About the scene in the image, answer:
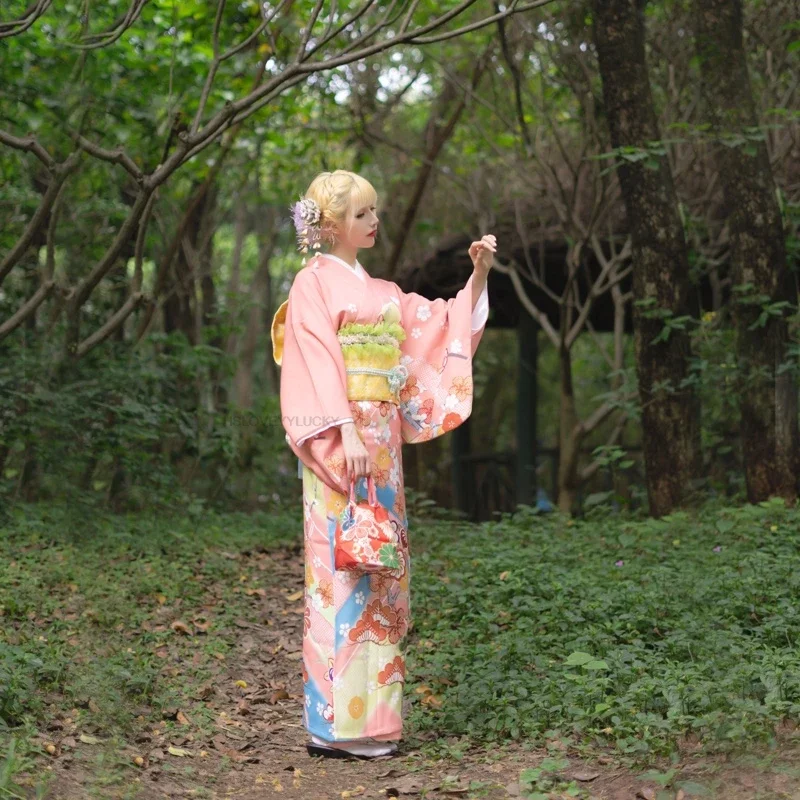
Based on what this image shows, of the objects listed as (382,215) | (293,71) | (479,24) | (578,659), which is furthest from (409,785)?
(382,215)

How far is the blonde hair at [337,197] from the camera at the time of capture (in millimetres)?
4363

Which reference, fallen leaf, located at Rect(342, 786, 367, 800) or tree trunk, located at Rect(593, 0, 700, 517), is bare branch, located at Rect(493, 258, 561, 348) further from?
fallen leaf, located at Rect(342, 786, 367, 800)

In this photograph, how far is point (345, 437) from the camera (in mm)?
4156

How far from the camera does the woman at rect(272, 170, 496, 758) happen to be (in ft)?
13.8

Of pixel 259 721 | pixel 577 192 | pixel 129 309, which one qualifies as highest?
pixel 577 192

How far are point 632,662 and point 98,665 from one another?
213cm

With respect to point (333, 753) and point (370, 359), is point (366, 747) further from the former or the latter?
point (370, 359)

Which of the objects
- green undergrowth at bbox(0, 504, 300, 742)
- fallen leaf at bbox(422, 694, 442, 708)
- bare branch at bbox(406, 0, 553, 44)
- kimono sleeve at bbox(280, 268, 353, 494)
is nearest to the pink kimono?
kimono sleeve at bbox(280, 268, 353, 494)

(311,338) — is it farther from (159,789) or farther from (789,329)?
(789,329)

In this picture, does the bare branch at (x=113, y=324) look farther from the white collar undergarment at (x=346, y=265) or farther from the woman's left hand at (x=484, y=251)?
the woman's left hand at (x=484, y=251)

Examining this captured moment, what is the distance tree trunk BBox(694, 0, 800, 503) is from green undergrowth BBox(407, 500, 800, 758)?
482 mm

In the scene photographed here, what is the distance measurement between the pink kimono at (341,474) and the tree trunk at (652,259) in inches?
143

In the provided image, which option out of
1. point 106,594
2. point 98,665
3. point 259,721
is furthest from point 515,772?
point 106,594

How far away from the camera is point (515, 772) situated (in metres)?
3.75
